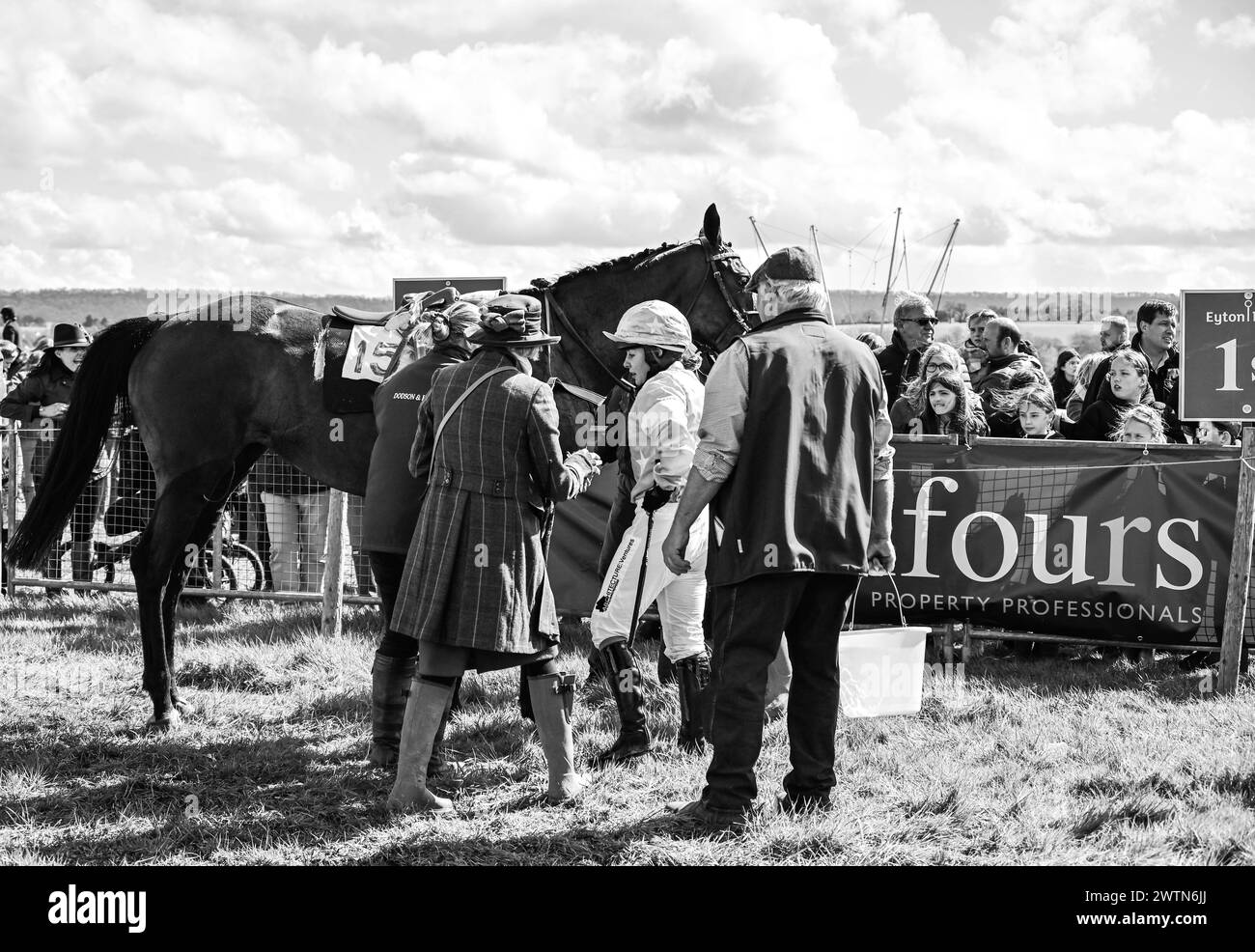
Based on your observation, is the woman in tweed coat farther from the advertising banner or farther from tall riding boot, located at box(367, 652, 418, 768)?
the advertising banner

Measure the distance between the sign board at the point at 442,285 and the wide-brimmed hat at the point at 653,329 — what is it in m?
2.17

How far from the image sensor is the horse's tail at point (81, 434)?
6664mm

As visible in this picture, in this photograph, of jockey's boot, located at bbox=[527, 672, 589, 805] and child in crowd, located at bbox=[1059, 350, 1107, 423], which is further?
child in crowd, located at bbox=[1059, 350, 1107, 423]

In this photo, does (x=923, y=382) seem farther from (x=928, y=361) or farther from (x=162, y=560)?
(x=162, y=560)

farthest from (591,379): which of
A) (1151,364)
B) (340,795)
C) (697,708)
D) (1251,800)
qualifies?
(1151,364)

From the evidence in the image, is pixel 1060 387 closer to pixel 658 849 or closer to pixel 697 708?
pixel 697 708

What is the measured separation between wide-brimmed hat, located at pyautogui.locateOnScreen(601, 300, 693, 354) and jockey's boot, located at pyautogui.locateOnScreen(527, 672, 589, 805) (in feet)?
4.94

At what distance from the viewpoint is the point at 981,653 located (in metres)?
7.79

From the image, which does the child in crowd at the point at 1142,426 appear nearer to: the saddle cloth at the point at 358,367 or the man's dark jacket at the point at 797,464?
the man's dark jacket at the point at 797,464

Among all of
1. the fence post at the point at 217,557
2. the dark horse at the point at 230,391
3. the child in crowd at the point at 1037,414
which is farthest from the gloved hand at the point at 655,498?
the fence post at the point at 217,557

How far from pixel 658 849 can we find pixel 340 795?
61.2 inches

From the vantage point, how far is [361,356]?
257 inches

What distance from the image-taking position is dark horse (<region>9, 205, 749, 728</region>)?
6461 millimetres

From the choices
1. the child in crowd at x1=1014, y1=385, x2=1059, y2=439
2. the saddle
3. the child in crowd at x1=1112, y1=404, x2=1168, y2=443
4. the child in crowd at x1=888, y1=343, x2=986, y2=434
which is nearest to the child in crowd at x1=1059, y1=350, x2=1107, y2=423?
the child in crowd at x1=1014, y1=385, x2=1059, y2=439
